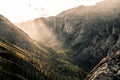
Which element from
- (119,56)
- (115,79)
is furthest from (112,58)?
(115,79)

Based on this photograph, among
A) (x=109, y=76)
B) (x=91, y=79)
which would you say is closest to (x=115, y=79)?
(x=109, y=76)

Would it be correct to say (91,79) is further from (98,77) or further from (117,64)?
(117,64)

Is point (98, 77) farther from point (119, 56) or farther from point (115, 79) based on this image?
point (119, 56)

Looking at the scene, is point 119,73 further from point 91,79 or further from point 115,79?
point 91,79

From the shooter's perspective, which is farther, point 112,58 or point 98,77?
point 112,58

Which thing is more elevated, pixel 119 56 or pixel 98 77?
pixel 119 56

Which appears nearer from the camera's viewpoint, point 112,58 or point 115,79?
point 115,79

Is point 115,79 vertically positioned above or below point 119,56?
below
